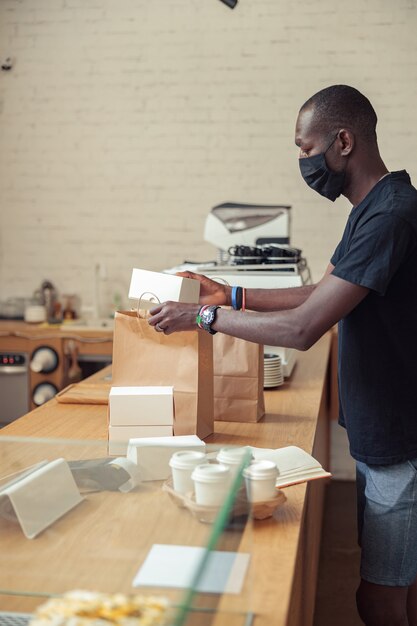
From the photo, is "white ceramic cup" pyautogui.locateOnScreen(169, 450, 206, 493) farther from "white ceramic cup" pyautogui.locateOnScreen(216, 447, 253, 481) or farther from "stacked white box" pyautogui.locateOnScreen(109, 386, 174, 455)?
"stacked white box" pyautogui.locateOnScreen(109, 386, 174, 455)

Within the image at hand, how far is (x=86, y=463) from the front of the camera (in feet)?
4.56

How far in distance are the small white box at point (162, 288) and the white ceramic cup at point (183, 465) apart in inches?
34.1

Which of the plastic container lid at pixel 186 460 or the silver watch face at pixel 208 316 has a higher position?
the silver watch face at pixel 208 316

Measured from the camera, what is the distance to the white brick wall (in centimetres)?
528

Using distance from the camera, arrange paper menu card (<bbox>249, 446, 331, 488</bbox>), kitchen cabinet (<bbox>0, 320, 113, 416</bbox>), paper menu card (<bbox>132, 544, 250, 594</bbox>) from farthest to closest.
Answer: kitchen cabinet (<bbox>0, 320, 113, 416</bbox>), paper menu card (<bbox>249, 446, 331, 488</bbox>), paper menu card (<bbox>132, 544, 250, 594</bbox>)

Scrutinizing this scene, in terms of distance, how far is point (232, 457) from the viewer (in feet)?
4.11

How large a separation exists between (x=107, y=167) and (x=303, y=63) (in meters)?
1.57

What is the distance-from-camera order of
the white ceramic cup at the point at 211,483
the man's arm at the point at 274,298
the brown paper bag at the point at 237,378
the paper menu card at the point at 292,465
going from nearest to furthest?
the white ceramic cup at the point at 211,483
the paper menu card at the point at 292,465
the brown paper bag at the point at 237,378
the man's arm at the point at 274,298

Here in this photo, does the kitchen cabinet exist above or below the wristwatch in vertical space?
below

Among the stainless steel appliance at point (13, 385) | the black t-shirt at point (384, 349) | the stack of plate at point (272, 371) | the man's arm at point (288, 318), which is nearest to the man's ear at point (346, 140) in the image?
the black t-shirt at point (384, 349)

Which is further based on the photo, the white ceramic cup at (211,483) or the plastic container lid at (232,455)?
the plastic container lid at (232,455)

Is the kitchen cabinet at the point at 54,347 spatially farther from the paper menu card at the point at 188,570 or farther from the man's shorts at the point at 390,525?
the paper menu card at the point at 188,570

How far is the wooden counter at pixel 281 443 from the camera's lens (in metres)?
1.23

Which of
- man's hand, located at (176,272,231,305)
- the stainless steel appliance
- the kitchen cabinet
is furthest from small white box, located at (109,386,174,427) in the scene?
the stainless steel appliance
